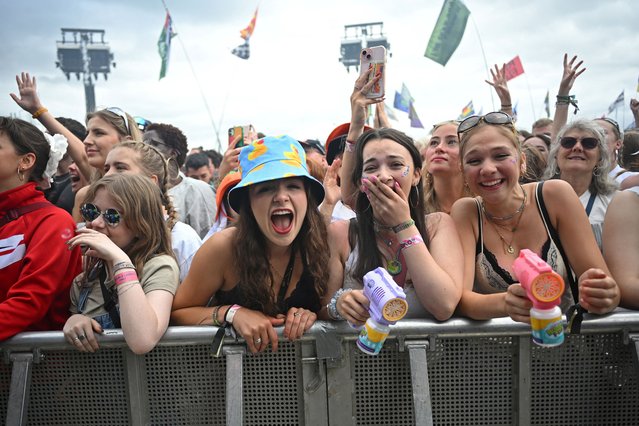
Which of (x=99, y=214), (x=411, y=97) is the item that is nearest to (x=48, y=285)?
(x=99, y=214)

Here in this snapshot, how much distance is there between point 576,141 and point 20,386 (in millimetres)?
3875

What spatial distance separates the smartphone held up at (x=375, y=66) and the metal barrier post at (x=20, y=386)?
7.45ft

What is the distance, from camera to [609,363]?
2.13 m

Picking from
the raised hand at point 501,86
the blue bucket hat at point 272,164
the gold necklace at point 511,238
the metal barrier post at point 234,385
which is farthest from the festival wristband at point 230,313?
the raised hand at point 501,86

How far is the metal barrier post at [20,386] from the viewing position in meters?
2.12

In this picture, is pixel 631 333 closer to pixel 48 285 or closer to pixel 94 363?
pixel 94 363

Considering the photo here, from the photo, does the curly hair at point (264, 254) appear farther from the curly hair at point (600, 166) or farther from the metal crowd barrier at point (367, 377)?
the curly hair at point (600, 166)

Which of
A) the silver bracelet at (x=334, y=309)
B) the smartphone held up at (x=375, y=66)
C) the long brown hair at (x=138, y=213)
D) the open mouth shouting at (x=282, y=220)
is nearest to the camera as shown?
the silver bracelet at (x=334, y=309)

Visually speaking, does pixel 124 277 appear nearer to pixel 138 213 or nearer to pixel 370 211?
pixel 138 213

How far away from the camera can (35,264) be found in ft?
8.11

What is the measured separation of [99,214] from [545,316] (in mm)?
2114

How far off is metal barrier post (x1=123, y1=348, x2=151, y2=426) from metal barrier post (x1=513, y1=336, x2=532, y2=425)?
1.59 metres

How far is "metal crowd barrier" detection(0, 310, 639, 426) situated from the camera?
2.11 metres

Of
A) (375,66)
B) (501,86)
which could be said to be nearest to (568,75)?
(501,86)
